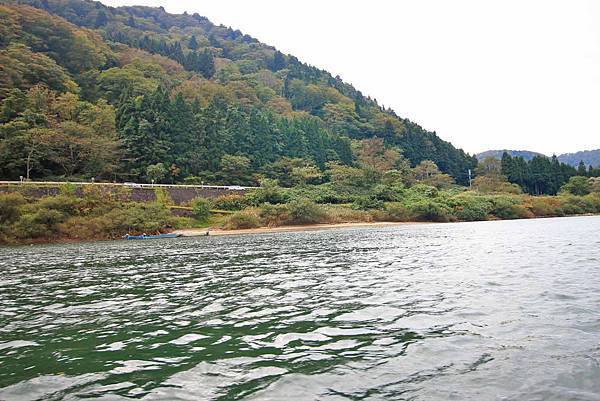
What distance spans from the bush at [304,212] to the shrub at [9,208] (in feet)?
92.7

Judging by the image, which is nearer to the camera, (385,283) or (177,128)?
(385,283)

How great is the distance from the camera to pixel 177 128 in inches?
2586

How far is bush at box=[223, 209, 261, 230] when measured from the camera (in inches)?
1914

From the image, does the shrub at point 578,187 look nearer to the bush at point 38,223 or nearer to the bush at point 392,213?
the bush at point 392,213

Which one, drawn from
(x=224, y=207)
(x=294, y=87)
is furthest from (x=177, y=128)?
(x=294, y=87)

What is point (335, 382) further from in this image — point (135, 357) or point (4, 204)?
point (4, 204)

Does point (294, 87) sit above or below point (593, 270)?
above

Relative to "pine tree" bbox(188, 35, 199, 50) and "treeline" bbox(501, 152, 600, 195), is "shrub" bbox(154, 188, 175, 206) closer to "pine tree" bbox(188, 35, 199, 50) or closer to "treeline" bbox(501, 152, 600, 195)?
"treeline" bbox(501, 152, 600, 195)

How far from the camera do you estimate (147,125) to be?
61.8m

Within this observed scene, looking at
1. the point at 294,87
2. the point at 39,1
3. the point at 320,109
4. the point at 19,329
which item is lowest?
the point at 19,329

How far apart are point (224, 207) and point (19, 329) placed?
46996 mm

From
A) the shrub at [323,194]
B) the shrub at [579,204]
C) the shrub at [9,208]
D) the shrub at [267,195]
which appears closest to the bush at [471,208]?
the shrub at [579,204]

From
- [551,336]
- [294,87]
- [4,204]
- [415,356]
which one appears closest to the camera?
[415,356]

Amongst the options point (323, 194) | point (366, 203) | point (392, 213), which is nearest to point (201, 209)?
point (323, 194)
